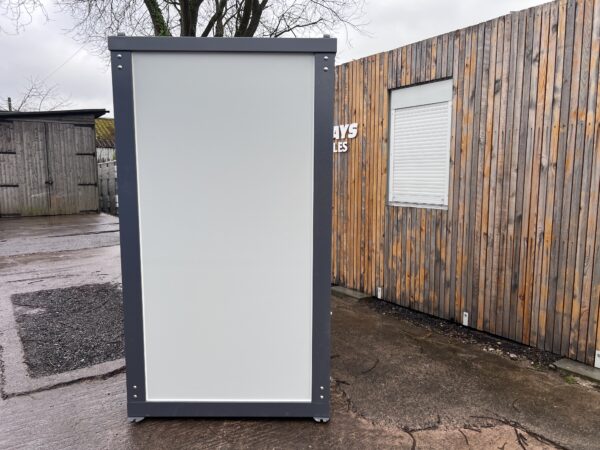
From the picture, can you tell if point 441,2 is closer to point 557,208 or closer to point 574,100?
point 574,100

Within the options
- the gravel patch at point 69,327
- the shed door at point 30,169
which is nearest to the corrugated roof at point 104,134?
the shed door at point 30,169

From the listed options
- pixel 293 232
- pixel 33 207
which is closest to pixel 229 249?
pixel 293 232

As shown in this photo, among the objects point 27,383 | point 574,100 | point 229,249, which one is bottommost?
point 27,383

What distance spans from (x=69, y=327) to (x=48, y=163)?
12.8 metres

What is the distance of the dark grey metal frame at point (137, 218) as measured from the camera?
2.29m

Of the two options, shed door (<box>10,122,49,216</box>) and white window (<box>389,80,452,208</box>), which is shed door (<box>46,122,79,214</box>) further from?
white window (<box>389,80,452,208</box>)

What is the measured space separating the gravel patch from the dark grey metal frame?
126 centimetres

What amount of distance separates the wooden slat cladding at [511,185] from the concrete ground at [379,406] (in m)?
0.46

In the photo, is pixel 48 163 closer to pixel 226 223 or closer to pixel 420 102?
pixel 420 102

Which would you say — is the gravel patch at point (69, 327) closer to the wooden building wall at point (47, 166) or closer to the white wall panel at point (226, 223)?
the white wall panel at point (226, 223)

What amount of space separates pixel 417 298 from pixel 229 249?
9.32 ft

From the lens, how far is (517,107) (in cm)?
356

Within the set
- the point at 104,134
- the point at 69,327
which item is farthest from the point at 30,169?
the point at 69,327

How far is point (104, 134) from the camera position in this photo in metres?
23.4
